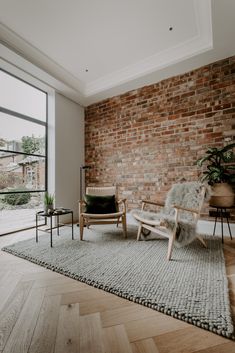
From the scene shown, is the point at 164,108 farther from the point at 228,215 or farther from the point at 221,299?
the point at 221,299

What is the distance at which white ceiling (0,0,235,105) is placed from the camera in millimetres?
2260

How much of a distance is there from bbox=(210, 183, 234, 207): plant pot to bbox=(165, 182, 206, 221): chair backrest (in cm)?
31

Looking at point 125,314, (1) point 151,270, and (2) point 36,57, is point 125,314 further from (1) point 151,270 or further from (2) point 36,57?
(2) point 36,57

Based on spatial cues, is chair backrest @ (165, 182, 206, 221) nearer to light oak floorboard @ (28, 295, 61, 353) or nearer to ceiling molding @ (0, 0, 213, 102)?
light oak floorboard @ (28, 295, 61, 353)

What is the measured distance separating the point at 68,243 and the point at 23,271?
0.77 meters

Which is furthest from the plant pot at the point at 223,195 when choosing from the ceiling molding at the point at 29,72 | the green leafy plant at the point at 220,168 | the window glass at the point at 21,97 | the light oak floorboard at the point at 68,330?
the window glass at the point at 21,97

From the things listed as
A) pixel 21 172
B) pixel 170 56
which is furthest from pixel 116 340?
pixel 170 56

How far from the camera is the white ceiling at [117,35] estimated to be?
2260 mm

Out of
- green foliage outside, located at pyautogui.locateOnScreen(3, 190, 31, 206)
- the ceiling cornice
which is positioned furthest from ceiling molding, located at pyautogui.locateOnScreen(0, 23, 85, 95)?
green foliage outside, located at pyautogui.locateOnScreen(3, 190, 31, 206)

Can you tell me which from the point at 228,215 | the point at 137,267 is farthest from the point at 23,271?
the point at 228,215

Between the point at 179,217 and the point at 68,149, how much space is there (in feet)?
8.95

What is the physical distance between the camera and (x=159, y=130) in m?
3.59

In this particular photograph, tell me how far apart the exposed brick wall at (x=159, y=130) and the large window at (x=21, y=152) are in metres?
1.14

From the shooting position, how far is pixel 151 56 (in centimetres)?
317
